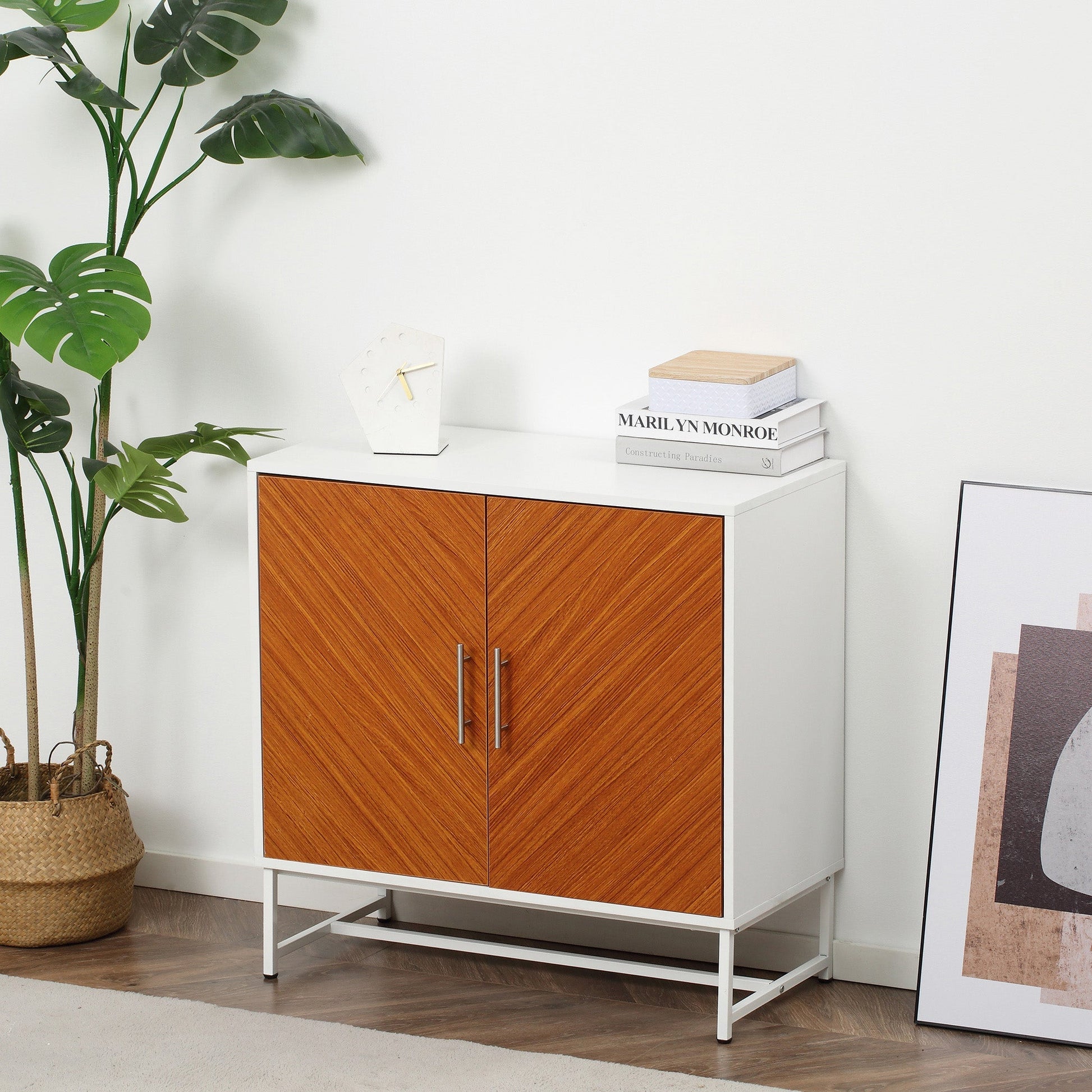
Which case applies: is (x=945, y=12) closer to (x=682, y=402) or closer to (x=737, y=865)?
(x=682, y=402)

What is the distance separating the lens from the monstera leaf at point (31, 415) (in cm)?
316

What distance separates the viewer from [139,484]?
9.95 ft

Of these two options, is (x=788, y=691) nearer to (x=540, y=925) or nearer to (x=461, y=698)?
(x=461, y=698)

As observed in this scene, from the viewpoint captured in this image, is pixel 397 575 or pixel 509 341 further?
pixel 509 341

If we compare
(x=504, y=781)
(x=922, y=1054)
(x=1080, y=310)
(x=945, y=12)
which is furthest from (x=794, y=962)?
(x=945, y=12)

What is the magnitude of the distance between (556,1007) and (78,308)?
1.55 metres

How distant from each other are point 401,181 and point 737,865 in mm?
1487

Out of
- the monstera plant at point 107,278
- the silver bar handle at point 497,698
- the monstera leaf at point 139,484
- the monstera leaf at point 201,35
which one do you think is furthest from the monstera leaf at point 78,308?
the silver bar handle at point 497,698

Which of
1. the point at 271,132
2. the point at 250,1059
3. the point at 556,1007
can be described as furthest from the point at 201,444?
the point at 556,1007

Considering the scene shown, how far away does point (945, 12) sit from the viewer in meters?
2.75

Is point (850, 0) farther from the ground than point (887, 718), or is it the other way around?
point (850, 0)

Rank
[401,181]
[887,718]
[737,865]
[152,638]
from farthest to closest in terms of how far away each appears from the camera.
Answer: [152,638], [401,181], [887,718], [737,865]

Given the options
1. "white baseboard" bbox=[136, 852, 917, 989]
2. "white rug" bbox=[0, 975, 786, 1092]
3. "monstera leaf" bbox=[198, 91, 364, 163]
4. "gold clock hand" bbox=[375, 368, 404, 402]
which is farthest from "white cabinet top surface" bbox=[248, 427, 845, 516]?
"white rug" bbox=[0, 975, 786, 1092]

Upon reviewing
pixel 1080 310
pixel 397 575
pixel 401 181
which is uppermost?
pixel 401 181
